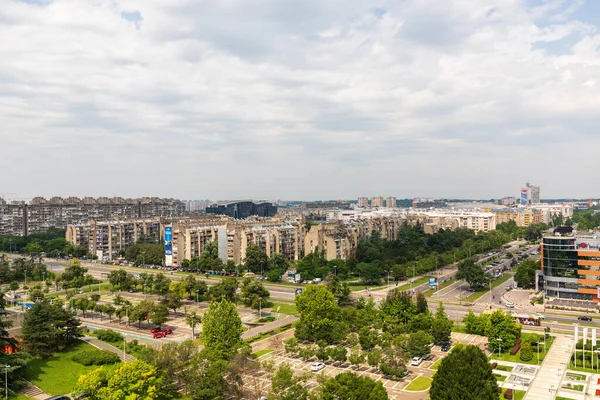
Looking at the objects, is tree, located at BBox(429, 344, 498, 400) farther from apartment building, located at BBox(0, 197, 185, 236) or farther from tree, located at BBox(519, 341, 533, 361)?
apartment building, located at BBox(0, 197, 185, 236)

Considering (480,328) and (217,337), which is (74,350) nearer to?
(217,337)

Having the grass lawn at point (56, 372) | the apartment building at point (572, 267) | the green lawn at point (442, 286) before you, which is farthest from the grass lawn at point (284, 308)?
the apartment building at point (572, 267)

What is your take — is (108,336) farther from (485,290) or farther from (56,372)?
(485,290)

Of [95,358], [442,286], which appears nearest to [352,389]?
[95,358]

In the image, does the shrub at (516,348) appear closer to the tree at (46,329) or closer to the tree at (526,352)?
the tree at (526,352)

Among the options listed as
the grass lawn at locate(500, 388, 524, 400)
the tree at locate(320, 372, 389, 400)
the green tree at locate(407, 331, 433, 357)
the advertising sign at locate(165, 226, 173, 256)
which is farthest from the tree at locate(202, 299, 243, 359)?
the advertising sign at locate(165, 226, 173, 256)

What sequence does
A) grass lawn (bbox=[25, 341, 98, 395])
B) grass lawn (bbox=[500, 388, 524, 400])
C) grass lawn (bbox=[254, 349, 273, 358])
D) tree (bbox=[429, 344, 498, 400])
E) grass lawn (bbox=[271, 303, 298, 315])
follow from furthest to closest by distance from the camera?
grass lawn (bbox=[271, 303, 298, 315]) → grass lawn (bbox=[254, 349, 273, 358]) → grass lawn (bbox=[25, 341, 98, 395]) → grass lawn (bbox=[500, 388, 524, 400]) → tree (bbox=[429, 344, 498, 400])

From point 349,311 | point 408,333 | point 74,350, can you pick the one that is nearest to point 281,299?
point 349,311
